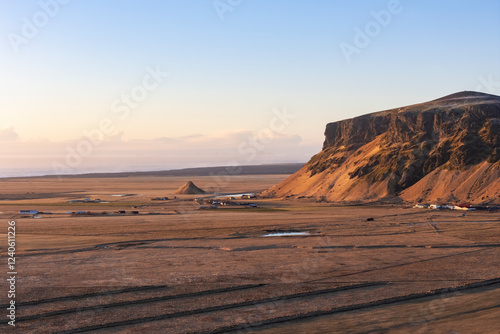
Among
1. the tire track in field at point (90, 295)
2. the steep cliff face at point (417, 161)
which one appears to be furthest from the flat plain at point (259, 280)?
the steep cliff face at point (417, 161)

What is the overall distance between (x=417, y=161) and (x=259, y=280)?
229 feet

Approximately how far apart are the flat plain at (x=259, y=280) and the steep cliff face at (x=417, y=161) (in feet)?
106

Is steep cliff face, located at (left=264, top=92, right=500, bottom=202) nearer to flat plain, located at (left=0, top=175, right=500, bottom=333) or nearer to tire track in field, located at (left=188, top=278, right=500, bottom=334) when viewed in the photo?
flat plain, located at (left=0, top=175, right=500, bottom=333)

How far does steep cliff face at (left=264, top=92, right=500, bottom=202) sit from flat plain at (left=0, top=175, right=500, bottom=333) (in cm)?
3216

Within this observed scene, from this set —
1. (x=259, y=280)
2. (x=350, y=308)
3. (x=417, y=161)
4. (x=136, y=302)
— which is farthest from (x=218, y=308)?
(x=417, y=161)

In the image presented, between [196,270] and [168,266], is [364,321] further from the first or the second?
[168,266]

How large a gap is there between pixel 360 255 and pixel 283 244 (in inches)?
269

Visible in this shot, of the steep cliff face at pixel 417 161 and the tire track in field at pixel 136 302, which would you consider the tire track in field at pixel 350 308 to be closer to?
the tire track in field at pixel 136 302

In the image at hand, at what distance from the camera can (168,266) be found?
1155 inches

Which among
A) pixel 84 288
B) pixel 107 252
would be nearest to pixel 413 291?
pixel 84 288

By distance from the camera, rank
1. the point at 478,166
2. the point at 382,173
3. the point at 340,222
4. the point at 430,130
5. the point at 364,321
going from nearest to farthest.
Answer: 1. the point at 364,321
2. the point at 340,222
3. the point at 478,166
4. the point at 382,173
5. the point at 430,130

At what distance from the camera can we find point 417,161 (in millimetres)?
88688

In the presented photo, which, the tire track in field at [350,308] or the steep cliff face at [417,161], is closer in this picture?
the tire track in field at [350,308]

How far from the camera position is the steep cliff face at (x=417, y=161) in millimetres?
77438
